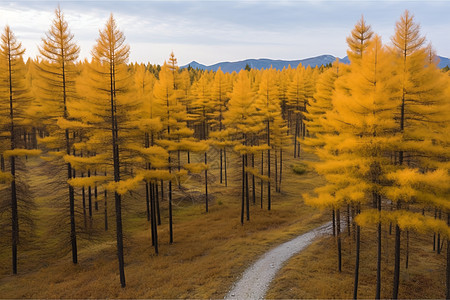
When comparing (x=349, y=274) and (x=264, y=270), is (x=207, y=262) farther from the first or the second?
(x=349, y=274)

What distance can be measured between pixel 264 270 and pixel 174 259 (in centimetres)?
703

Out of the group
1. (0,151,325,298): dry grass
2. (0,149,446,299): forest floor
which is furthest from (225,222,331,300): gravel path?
(0,151,325,298): dry grass

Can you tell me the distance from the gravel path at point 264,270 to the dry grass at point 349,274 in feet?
1.87

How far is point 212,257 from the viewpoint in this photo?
20406 millimetres

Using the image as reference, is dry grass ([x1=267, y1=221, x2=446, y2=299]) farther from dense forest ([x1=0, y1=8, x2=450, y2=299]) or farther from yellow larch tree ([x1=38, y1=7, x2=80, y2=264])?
yellow larch tree ([x1=38, y1=7, x2=80, y2=264])

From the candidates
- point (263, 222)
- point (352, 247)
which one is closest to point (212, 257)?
point (263, 222)

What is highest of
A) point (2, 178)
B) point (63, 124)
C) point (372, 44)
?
point (372, 44)

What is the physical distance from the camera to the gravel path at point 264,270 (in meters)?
15.4

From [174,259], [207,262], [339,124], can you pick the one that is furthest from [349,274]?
[174,259]

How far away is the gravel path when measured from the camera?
50.6ft

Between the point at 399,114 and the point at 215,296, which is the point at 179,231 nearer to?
the point at 215,296

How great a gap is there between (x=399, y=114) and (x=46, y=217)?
3542 cm

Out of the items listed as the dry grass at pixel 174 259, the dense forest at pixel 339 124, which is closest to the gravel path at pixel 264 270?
the dry grass at pixel 174 259

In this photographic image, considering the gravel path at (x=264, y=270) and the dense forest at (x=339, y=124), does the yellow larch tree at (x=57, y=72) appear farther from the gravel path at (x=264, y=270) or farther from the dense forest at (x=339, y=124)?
the gravel path at (x=264, y=270)
